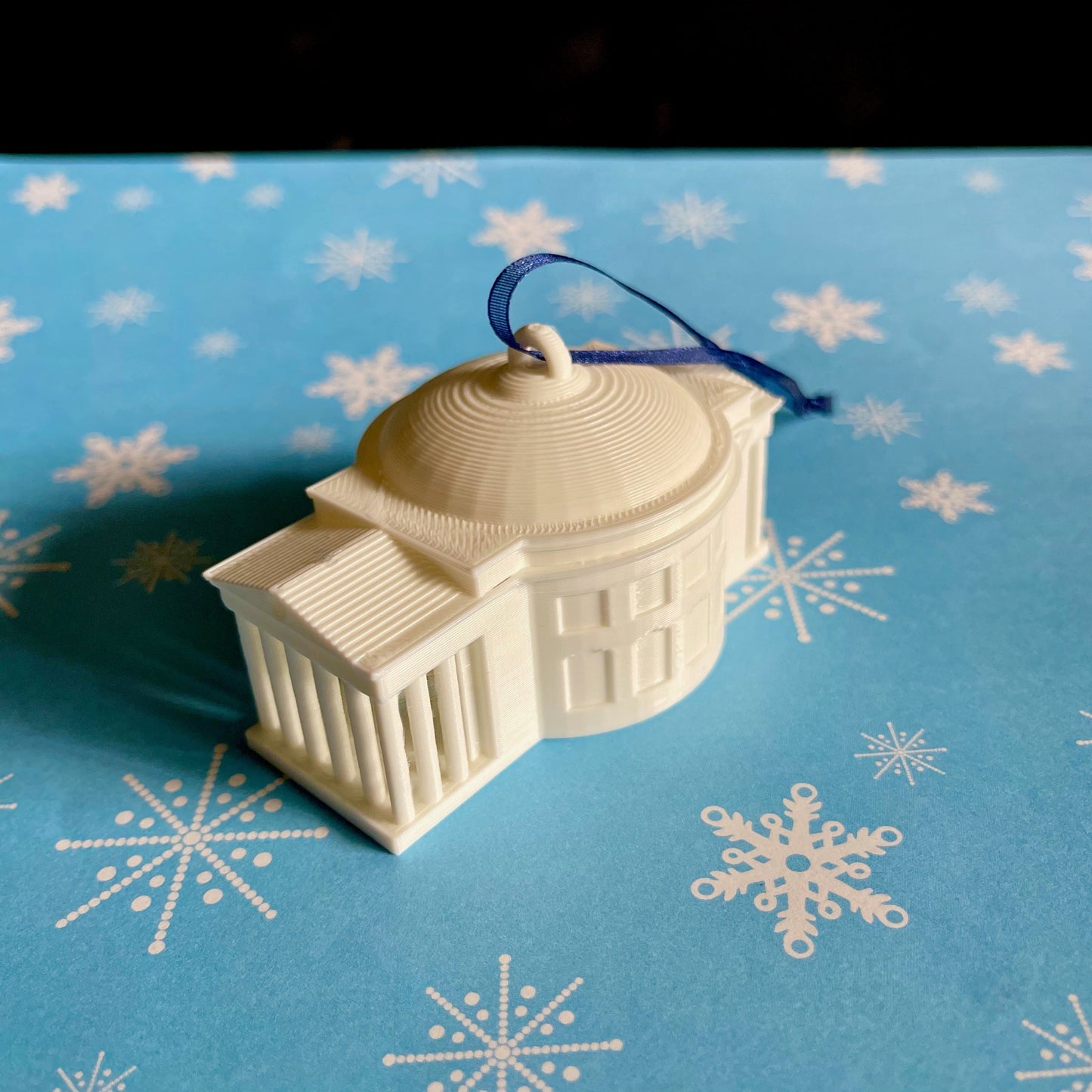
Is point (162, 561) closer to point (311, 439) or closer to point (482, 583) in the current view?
point (311, 439)

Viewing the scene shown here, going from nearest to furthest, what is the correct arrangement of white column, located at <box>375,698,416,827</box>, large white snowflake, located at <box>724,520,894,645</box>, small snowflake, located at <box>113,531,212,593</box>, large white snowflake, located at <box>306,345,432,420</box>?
white column, located at <box>375,698,416,827</box> < large white snowflake, located at <box>724,520,894,645</box> < small snowflake, located at <box>113,531,212,593</box> < large white snowflake, located at <box>306,345,432,420</box>

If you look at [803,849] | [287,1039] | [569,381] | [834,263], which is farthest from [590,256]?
[287,1039]

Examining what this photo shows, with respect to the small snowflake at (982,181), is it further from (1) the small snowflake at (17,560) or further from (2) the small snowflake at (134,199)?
(1) the small snowflake at (17,560)

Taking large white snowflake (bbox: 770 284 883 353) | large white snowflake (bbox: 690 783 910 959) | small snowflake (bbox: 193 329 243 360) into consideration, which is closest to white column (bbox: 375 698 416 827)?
large white snowflake (bbox: 690 783 910 959)

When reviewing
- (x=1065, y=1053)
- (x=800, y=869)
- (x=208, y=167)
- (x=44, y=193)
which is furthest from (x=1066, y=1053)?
(x=44, y=193)

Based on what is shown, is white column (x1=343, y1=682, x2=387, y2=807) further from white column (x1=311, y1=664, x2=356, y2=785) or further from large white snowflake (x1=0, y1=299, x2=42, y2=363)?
large white snowflake (x1=0, y1=299, x2=42, y2=363)

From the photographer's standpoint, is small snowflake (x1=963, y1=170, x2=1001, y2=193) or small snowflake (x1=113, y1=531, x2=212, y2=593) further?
small snowflake (x1=963, y1=170, x2=1001, y2=193)

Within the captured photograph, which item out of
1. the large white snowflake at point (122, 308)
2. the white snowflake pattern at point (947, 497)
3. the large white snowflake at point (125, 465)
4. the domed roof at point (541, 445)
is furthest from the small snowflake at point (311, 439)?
the white snowflake pattern at point (947, 497)
